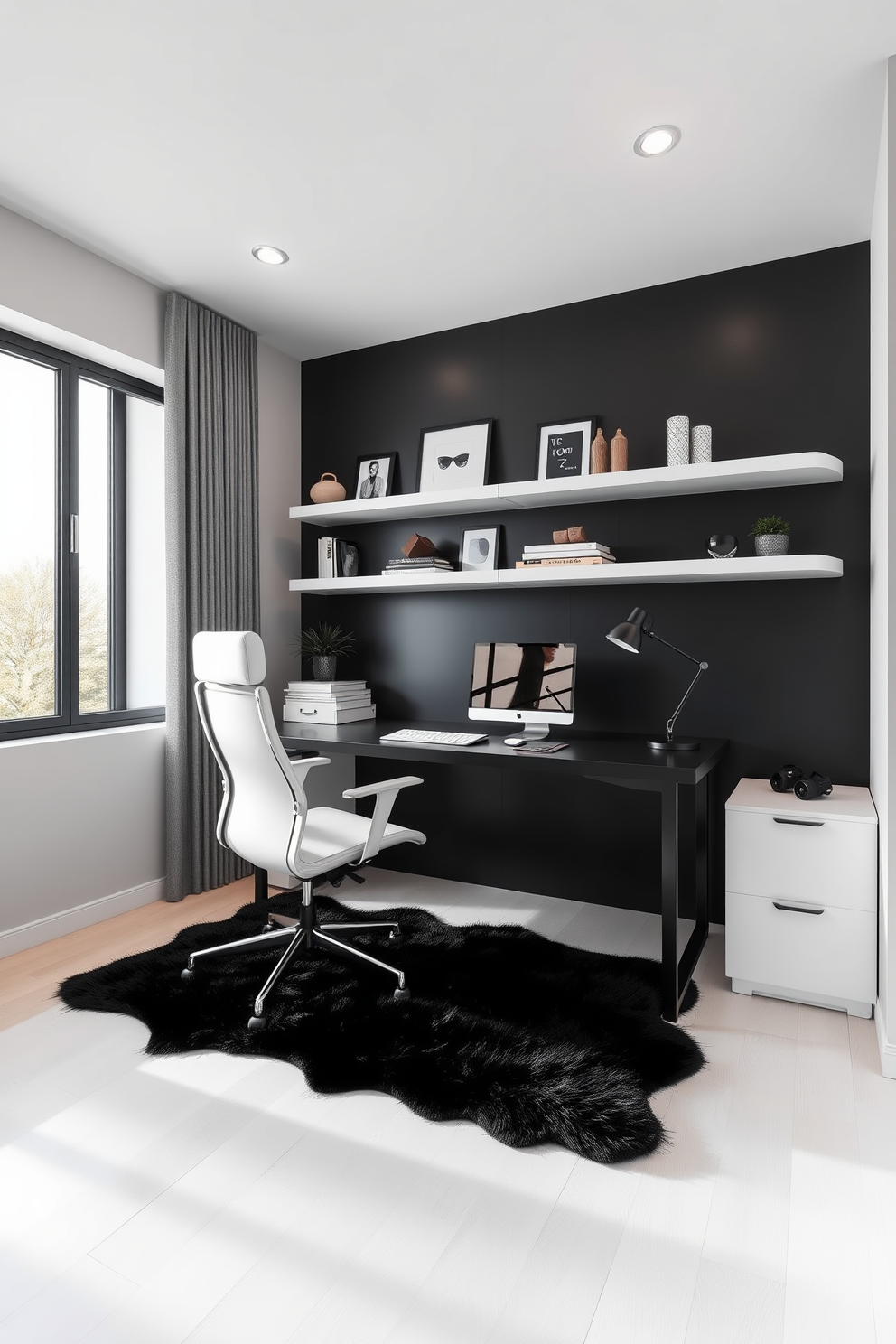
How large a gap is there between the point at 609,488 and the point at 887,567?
44.6 inches

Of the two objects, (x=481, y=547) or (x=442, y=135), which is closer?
(x=442, y=135)

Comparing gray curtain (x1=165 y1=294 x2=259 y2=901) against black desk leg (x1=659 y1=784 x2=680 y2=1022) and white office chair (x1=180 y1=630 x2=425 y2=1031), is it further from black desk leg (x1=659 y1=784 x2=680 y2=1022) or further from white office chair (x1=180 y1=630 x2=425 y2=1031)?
black desk leg (x1=659 y1=784 x2=680 y2=1022)

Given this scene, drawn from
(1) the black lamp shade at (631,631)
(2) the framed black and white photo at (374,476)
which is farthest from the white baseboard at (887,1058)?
(2) the framed black and white photo at (374,476)

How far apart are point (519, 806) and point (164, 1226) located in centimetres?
220

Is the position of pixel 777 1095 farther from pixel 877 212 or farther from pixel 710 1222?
pixel 877 212

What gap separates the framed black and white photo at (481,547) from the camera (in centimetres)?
351

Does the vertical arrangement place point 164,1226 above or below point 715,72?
below

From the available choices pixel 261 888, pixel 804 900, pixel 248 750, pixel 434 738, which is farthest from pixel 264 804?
pixel 804 900

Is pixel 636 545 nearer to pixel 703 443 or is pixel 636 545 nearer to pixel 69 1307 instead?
pixel 703 443

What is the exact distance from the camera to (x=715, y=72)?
6.61ft

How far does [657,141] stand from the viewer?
2.28 metres

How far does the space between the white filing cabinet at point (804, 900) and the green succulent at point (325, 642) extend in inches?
81.1

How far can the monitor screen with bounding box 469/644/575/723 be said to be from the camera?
3.03 meters

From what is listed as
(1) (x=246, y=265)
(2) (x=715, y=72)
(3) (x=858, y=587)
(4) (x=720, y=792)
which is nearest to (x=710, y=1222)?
(4) (x=720, y=792)
